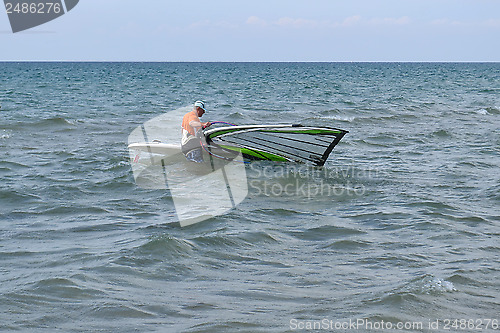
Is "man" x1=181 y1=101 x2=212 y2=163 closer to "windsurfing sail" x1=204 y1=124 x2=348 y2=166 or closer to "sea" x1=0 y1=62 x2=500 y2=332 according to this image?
"windsurfing sail" x1=204 y1=124 x2=348 y2=166

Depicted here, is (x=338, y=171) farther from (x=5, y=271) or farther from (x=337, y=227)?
(x=5, y=271)

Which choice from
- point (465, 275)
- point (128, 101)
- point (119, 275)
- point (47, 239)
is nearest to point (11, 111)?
point (128, 101)

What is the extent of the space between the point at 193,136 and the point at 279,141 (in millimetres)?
1905

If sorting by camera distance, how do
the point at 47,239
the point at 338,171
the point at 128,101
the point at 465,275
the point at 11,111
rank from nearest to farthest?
1. the point at 465,275
2. the point at 47,239
3. the point at 338,171
4. the point at 11,111
5. the point at 128,101

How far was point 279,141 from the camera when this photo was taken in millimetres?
13352

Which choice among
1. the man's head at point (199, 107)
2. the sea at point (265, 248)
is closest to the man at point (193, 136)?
the man's head at point (199, 107)

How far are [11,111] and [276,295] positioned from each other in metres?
25.0

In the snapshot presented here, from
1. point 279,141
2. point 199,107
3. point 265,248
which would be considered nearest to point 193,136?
point 199,107

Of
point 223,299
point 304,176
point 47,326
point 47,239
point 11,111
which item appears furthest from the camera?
point 11,111

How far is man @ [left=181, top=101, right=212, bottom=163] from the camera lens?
12961mm

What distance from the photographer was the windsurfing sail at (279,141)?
42.1 feet

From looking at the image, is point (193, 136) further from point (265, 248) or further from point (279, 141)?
point (265, 248)

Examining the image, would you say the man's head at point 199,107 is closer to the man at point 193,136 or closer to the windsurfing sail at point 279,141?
the man at point 193,136

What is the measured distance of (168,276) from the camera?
23.4 ft
